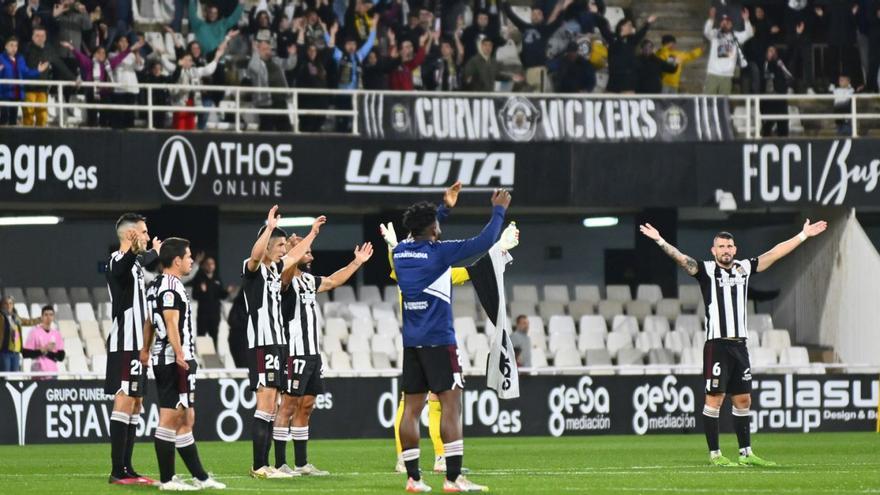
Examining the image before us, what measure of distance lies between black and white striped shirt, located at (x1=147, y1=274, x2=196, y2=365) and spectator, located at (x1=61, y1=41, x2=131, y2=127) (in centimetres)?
1361

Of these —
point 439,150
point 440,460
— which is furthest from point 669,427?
point 440,460

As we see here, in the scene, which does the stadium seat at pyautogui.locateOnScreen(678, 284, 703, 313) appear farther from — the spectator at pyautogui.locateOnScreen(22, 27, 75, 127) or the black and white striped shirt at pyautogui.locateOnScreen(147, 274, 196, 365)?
the black and white striped shirt at pyautogui.locateOnScreen(147, 274, 196, 365)

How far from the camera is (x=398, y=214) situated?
31.2 m

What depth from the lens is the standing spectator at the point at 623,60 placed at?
29.0 m

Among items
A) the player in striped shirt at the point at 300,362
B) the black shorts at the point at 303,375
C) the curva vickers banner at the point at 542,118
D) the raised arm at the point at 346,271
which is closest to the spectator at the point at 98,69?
the curva vickers banner at the point at 542,118

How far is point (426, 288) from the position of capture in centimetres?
1290

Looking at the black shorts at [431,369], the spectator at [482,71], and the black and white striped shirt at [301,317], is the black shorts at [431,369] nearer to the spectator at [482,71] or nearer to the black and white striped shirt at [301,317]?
the black and white striped shirt at [301,317]

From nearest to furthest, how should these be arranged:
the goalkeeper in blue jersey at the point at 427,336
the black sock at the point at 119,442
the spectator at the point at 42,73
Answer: the goalkeeper in blue jersey at the point at 427,336 < the black sock at the point at 119,442 < the spectator at the point at 42,73

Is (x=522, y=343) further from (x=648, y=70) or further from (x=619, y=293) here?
(x=648, y=70)

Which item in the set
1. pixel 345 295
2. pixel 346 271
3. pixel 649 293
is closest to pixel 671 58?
pixel 649 293

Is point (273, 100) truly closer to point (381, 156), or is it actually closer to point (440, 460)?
point (381, 156)

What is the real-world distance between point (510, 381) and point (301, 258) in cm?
217

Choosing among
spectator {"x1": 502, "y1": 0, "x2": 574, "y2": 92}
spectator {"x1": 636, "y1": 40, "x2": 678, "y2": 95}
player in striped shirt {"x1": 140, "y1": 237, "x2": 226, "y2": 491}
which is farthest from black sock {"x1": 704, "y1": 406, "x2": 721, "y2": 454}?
spectator {"x1": 502, "y1": 0, "x2": 574, "y2": 92}

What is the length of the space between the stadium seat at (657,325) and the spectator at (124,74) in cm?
959
